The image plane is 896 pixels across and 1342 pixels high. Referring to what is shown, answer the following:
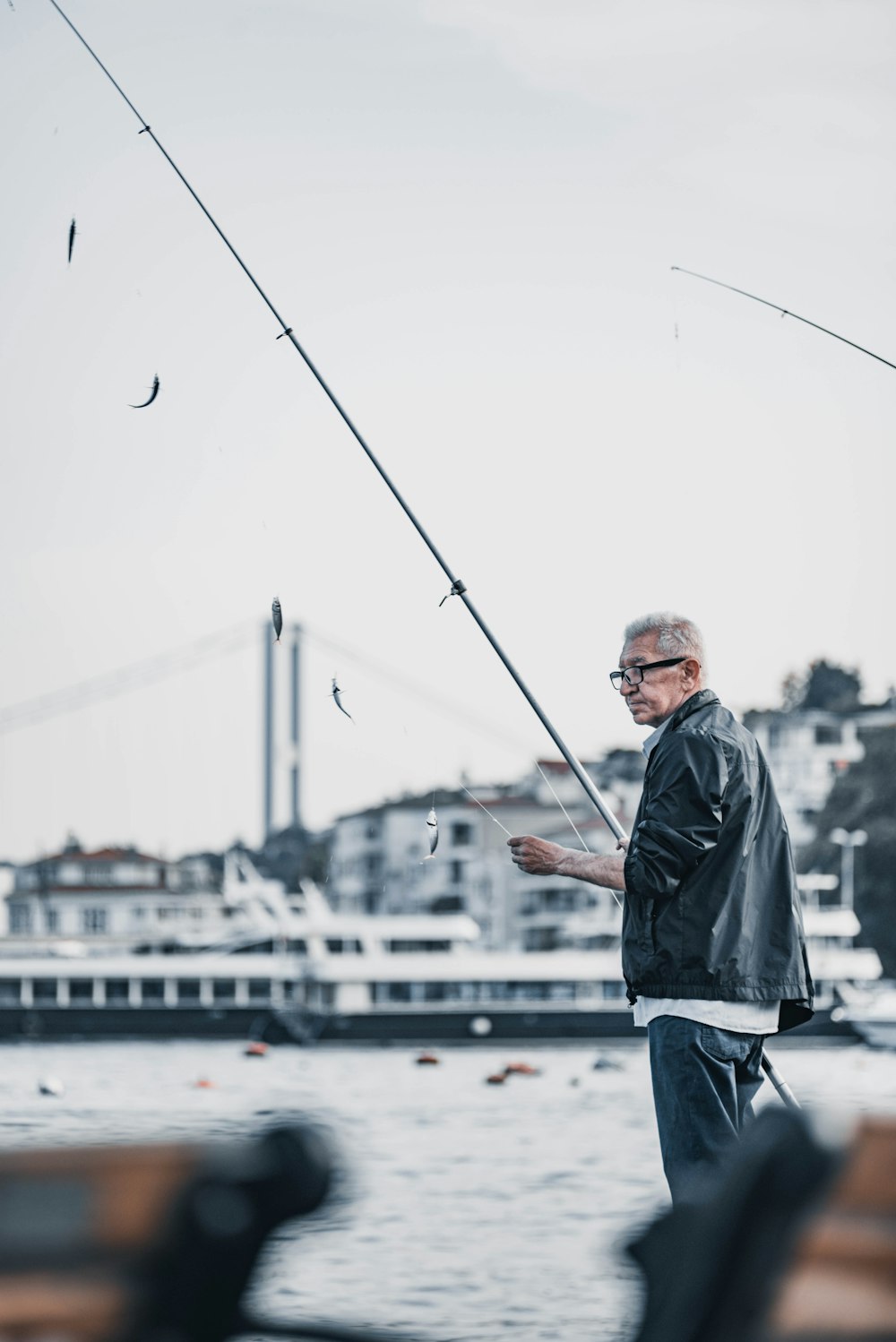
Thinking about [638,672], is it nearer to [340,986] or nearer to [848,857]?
A: [340,986]

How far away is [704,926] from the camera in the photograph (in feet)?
10.7

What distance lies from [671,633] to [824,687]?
3115 inches

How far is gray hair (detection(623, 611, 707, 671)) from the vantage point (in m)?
3.48

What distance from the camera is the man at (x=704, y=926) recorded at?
3.23 metres

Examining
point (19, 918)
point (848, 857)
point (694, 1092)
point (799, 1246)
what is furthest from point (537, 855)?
point (19, 918)

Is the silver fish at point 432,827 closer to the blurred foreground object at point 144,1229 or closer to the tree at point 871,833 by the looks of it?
the blurred foreground object at point 144,1229

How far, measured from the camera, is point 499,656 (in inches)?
159

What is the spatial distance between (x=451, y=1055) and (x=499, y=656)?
36008 millimetres

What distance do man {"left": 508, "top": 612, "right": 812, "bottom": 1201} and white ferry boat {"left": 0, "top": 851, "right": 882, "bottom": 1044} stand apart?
122 ft

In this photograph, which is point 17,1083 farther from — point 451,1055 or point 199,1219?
point 199,1219

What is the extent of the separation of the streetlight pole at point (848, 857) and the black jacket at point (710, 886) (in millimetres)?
53833

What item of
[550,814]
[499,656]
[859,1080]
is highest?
[550,814]

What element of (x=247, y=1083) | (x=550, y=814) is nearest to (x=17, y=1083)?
(x=247, y=1083)

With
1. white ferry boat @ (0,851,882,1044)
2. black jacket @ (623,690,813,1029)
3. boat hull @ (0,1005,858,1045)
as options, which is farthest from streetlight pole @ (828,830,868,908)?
black jacket @ (623,690,813,1029)
